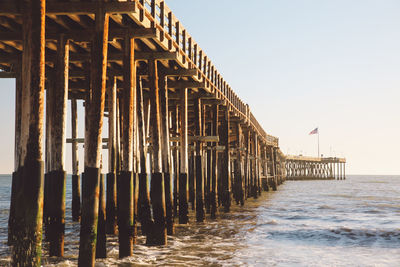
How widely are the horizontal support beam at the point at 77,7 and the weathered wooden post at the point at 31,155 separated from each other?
6.06 feet

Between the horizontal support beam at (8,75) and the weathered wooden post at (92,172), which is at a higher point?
the horizontal support beam at (8,75)

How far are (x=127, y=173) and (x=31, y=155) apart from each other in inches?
123

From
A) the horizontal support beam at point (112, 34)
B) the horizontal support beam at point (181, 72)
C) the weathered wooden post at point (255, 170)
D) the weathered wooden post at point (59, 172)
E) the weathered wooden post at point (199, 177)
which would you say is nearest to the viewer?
the weathered wooden post at point (59, 172)

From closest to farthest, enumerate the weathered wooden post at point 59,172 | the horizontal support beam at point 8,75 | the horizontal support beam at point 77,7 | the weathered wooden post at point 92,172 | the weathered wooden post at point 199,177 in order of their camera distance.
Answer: the weathered wooden post at point 92,172, the horizontal support beam at point 77,7, the weathered wooden post at point 59,172, the horizontal support beam at point 8,75, the weathered wooden post at point 199,177

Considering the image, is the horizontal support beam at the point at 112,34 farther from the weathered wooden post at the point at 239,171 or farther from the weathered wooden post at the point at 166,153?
the weathered wooden post at the point at 239,171

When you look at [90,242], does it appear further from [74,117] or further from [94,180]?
[74,117]

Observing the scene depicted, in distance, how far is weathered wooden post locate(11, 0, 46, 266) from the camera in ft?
20.4

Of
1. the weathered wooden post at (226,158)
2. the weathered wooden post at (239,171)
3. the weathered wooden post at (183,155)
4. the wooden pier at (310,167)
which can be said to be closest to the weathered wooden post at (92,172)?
the weathered wooden post at (183,155)

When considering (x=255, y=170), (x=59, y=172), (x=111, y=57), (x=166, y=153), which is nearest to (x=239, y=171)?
(x=255, y=170)

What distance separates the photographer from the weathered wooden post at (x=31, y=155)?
621 centimetres

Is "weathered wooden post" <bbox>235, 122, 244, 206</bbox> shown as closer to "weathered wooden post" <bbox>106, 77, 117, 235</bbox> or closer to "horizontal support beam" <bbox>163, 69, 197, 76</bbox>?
"horizontal support beam" <bbox>163, 69, 197, 76</bbox>

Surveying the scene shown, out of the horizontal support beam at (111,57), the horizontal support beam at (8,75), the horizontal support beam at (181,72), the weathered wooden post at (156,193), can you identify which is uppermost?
the horizontal support beam at (111,57)

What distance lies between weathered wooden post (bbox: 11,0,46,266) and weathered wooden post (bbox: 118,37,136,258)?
2.87 metres

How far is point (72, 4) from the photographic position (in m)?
8.62
